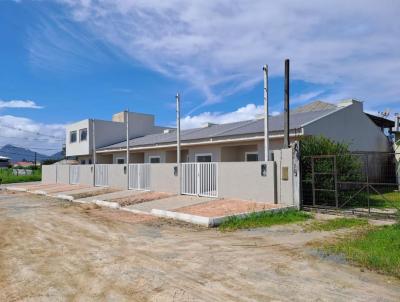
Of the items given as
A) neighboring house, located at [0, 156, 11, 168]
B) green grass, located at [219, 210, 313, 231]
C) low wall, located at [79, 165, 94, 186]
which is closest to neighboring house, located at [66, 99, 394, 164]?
low wall, located at [79, 165, 94, 186]

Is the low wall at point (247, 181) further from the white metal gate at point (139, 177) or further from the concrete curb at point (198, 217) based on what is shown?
the white metal gate at point (139, 177)

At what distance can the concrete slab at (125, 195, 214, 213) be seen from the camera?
14977mm

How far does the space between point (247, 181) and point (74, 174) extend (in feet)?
65.3

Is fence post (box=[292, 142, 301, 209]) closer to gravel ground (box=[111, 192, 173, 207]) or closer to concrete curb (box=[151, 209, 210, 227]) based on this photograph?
concrete curb (box=[151, 209, 210, 227])

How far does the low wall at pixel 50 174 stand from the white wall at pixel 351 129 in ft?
81.8

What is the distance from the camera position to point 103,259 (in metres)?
7.32

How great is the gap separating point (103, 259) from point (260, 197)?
27.3ft

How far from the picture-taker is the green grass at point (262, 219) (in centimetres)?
1109

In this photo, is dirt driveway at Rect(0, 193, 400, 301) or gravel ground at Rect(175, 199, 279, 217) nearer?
dirt driveway at Rect(0, 193, 400, 301)

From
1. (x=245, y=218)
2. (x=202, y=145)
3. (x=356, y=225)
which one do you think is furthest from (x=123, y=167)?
(x=356, y=225)

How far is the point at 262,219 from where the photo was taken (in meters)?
11.9

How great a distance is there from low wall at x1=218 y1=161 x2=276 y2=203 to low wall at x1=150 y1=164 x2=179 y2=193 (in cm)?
347

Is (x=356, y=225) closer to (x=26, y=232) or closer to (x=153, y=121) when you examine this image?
(x=26, y=232)

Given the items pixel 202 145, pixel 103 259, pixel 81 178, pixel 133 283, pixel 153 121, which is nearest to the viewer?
pixel 133 283
